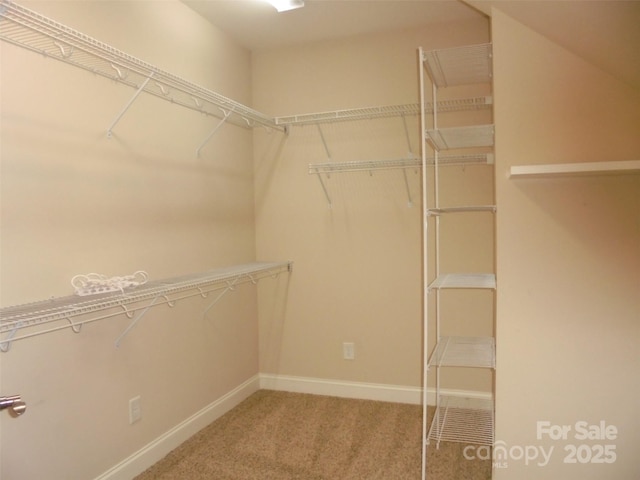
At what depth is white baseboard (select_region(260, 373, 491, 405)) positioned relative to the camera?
3.02m

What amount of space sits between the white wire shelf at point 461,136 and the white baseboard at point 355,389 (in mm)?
1555

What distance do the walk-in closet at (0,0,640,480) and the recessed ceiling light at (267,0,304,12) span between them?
0.70 ft

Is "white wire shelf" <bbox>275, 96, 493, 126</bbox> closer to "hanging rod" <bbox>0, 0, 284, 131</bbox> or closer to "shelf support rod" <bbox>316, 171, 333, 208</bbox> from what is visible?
"shelf support rod" <bbox>316, 171, 333, 208</bbox>

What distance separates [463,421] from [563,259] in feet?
3.88

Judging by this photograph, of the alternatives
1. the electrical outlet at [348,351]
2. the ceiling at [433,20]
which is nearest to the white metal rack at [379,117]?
the ceiling at [433,20]

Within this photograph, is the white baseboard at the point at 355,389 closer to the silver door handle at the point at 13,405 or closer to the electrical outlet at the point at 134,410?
the electrical outlet at the point at 134,410

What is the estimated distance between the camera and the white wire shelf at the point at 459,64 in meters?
2.01

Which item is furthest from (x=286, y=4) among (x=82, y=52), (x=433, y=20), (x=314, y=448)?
(x=314, y=448)

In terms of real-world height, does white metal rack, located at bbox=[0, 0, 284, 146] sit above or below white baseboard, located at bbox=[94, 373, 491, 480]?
above

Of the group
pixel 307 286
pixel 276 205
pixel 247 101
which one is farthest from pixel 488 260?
pixel 247 101

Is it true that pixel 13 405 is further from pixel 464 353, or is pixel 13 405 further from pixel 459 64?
pixel 459 64

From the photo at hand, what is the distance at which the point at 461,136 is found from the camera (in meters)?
2.22

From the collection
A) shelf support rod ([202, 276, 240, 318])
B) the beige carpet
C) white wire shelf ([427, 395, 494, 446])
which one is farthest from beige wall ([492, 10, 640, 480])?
shelf support rod ([202, 276, 240, 318])

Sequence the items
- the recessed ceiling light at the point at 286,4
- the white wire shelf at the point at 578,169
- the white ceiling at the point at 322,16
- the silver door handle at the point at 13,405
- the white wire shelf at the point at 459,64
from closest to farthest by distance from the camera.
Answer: the silver door handle at the point at 13,405, the white wire shelf at the point at 578,169, the white wire shelf at the point at 459,64, the recessed ceiling light at the point at 286,4, the white ceiling at the point at 322,16
